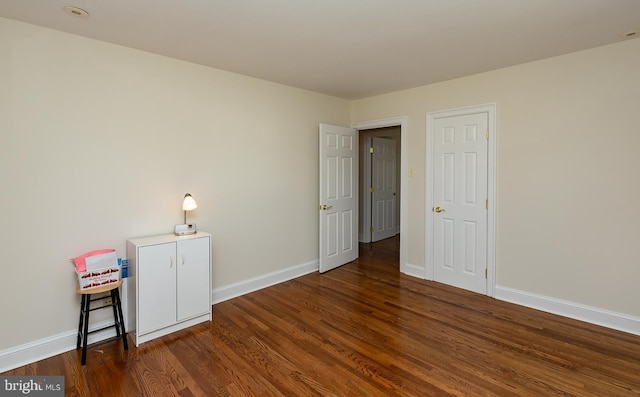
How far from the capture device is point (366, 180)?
630 cm

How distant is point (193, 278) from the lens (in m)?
3.00

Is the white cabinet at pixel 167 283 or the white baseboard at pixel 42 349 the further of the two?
the white cabinet at pixel 167 283

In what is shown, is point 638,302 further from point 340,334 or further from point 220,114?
point 220,114

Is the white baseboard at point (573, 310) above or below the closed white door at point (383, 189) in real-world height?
below

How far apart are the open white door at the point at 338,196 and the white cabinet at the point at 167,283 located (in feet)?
5.96

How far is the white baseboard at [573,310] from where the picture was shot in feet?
9.34

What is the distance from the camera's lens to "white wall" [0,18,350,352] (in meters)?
2.40

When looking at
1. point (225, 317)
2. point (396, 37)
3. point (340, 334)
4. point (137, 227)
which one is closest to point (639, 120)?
point (396, 37)

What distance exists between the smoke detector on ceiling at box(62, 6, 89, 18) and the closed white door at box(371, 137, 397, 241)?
4.87m

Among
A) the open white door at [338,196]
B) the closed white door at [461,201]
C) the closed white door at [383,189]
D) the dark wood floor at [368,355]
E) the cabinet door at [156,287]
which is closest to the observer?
the dark wood floor at [368,355]

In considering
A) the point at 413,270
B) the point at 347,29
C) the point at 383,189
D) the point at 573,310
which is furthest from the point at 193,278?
the point at 383,189

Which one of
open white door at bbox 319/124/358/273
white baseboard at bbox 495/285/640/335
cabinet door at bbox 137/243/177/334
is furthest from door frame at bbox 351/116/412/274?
cabinet door at bbox 137/243/177/334

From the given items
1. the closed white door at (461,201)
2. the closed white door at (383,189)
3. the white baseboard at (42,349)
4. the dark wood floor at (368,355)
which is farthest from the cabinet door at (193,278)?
the closed white door at (383,189)

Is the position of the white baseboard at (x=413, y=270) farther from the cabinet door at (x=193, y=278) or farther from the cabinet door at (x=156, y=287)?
the cabinet door at (x=156, y=287)
